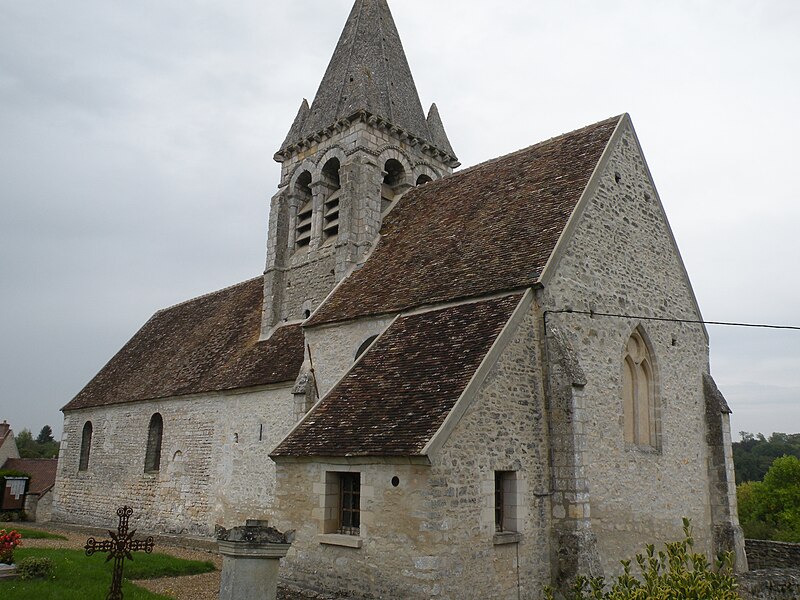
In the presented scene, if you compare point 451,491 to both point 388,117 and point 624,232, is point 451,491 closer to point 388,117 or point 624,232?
point 624,232

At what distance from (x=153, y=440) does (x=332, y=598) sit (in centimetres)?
1261

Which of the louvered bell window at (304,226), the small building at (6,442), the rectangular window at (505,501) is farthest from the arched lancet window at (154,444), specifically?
the small building at (6,442)

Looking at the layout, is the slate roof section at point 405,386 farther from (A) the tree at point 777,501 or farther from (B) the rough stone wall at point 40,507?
(A) the tree at point 777,501

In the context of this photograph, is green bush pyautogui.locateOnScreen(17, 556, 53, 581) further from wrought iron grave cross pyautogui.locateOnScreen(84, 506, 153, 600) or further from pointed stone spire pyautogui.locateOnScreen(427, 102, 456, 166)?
pointed stone spire pyautogui.locateOnScreen(427, 102, 456, 166)

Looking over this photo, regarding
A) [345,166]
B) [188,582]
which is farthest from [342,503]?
[345,166]

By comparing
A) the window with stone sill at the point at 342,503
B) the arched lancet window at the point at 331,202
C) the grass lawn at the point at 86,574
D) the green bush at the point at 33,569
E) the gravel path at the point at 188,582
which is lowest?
the gravel path at the point at 188,582

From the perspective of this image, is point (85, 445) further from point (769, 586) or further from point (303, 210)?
point (769, 586)

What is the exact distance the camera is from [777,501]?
32.5 metres

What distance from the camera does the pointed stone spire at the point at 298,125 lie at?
20.1m

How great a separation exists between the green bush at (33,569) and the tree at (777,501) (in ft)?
96.0

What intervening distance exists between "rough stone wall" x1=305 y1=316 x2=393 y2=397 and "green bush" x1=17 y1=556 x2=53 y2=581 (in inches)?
235

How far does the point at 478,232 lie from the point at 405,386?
4.57 meters

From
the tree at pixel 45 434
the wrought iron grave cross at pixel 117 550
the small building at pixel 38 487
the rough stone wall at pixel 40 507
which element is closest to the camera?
the wrought iron grave cross at pixel 117 550

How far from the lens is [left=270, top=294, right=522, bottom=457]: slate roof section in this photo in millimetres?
9898
